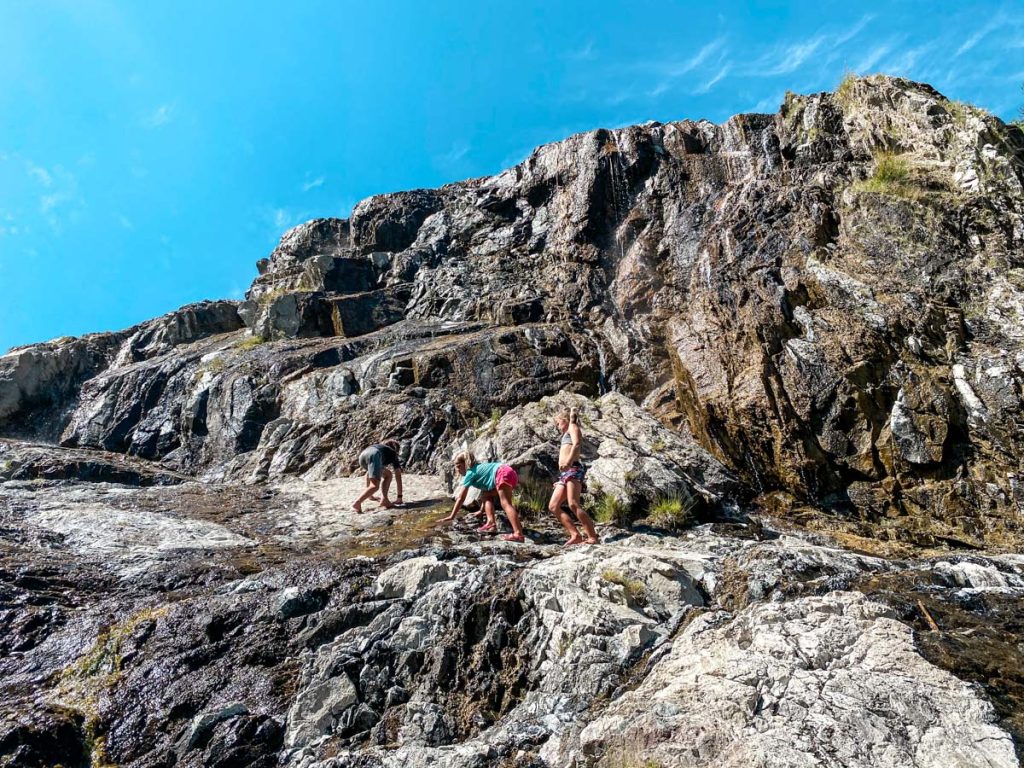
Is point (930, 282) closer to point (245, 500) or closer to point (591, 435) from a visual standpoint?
point (591, 435)

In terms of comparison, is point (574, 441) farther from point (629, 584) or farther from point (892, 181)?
point (892, 181)

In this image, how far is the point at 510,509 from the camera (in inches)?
486

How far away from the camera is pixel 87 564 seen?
1226 cm

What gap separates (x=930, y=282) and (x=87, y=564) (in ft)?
62.6

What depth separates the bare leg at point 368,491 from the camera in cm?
1623

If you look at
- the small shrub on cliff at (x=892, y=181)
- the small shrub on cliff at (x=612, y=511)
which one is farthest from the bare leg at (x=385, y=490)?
the small shrub on cliff at (x=892, y=181)

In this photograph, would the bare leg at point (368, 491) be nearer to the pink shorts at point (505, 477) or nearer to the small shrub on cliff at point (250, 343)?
the pink shorts at point (505, 477)

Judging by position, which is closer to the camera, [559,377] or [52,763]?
[52,763]

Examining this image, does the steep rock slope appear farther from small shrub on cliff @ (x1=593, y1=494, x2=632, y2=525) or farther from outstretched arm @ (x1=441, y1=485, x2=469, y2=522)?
outstretched arm @ (x1=441, y1=485, x2=469, y2=522)

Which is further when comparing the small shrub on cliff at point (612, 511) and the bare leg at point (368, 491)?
the bare leg at point (368, 491)

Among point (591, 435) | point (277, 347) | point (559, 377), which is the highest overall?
point (277, 347)

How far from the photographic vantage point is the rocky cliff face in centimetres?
663

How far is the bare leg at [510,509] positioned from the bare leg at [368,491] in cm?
488

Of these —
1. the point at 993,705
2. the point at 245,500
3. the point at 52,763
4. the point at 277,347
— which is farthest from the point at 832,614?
the point at 277,347
